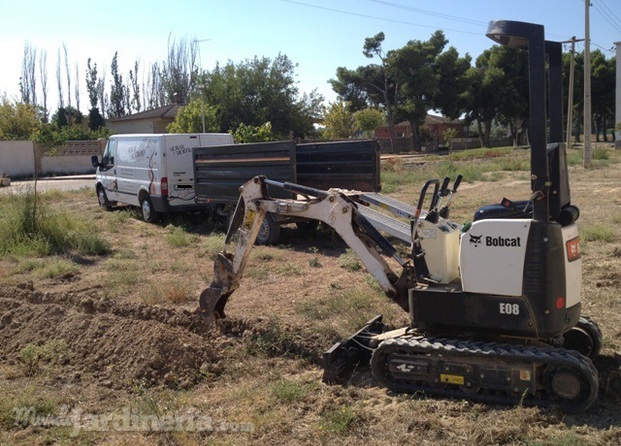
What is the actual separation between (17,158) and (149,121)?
15655 mm

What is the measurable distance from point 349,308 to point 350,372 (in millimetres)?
1835

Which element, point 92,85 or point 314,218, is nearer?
point 314,218

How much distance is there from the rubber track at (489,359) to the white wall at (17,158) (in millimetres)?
38957

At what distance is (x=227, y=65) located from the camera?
1934 inches

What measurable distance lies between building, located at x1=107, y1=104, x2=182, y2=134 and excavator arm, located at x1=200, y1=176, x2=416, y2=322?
46857 millimetres

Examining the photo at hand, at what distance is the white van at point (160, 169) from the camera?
1519 cm

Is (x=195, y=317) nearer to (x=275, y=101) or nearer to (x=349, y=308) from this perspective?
(x=349, y=308)

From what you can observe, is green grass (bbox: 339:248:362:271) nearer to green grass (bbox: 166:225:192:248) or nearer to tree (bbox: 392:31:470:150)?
green grass (bbox: 166:225:192:248)

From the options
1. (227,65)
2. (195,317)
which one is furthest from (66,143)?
(195,317)

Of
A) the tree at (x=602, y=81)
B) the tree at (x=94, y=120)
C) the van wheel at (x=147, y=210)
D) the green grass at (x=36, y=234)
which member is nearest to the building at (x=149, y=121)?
the tree at (x=94, y=120)

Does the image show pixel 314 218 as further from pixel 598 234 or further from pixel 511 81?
pixel 511 81

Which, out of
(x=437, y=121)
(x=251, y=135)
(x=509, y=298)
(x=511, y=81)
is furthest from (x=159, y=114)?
(x=509, y=298)

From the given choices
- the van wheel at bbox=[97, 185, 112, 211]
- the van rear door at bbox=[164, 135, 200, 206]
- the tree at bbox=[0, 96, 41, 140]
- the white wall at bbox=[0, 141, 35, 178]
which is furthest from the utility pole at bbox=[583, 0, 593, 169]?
the tree at bbox=[0, 96, 41, 140]

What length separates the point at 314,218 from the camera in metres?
6.23
